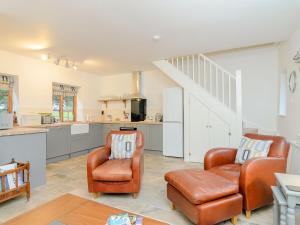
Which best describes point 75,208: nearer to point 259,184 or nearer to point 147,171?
point 259,184

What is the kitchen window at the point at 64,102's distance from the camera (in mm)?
5355

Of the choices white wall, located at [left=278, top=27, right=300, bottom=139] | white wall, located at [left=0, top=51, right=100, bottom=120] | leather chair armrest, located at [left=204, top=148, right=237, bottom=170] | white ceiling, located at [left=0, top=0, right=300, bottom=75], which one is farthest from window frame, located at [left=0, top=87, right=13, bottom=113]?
white wall, located at [left=278, top=27, right=300, bottom=139]

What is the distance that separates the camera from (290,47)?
340 cm

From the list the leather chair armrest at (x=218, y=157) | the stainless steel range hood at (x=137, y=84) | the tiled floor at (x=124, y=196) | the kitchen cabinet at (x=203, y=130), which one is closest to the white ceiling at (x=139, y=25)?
the kitchen cabinet at (x=203, y=130)

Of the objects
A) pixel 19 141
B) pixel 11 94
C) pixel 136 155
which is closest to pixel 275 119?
pixel 136 155

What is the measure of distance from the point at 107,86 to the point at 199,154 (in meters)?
3.99

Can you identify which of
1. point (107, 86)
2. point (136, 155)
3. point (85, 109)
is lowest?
point (136, 155)

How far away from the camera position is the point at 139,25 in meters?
2.88

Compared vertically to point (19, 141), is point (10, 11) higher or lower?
higher

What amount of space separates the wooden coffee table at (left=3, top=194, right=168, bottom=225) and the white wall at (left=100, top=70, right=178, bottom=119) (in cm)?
441

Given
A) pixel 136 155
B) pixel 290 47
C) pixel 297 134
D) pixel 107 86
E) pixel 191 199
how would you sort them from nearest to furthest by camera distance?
pixel 191 199 < pixel 136 155 < pixel 297 134 < pixel 290 47 < pixel 107 86

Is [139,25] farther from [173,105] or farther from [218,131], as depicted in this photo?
[218,131]

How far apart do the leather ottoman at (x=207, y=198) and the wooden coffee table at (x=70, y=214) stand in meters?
0.58

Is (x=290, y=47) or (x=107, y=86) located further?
(x=107, y=86)
